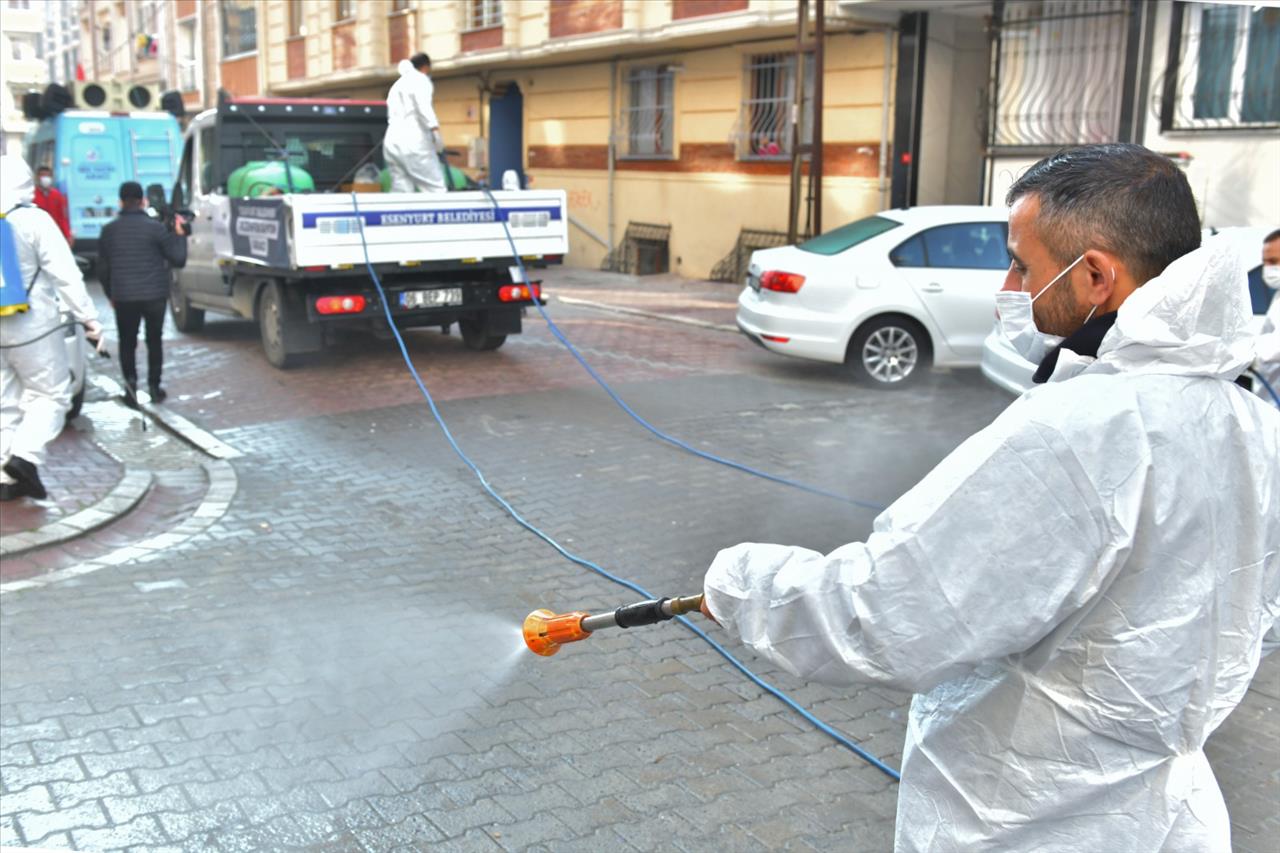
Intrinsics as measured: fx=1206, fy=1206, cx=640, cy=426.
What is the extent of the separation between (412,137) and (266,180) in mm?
1763

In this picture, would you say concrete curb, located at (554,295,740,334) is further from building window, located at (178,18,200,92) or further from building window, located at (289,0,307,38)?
building window, located at (178,18,200,92)

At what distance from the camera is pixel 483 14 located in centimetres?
2359

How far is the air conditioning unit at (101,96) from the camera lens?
21.1 metres

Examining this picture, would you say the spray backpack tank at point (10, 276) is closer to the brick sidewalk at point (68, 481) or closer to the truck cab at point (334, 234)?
the brick sidewalk at point (68, 481)

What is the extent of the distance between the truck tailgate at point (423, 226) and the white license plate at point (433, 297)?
0.32 m

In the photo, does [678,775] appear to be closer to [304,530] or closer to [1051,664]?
[1051,664]

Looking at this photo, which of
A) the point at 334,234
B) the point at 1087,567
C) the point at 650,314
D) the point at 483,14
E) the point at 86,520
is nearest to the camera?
the point at 1087,567

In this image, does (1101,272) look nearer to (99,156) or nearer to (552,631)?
(552,631)

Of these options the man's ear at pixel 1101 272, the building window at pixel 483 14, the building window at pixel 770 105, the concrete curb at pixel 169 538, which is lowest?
the concrete curb at pixel 169 538

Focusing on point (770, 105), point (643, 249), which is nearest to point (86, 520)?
point (770, 105)

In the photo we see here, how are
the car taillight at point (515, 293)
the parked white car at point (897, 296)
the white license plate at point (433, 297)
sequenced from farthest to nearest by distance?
the car taillight at point (515, 293) < the white license plate at point (433, 297) < the parked white car at point (897, 296)

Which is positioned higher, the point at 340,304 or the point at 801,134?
the point at 801,134

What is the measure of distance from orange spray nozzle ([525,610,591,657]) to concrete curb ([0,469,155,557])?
4776 millimetres

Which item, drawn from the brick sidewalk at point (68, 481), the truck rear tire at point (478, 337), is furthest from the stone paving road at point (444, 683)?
the truck rear tire at point (478, 337)
